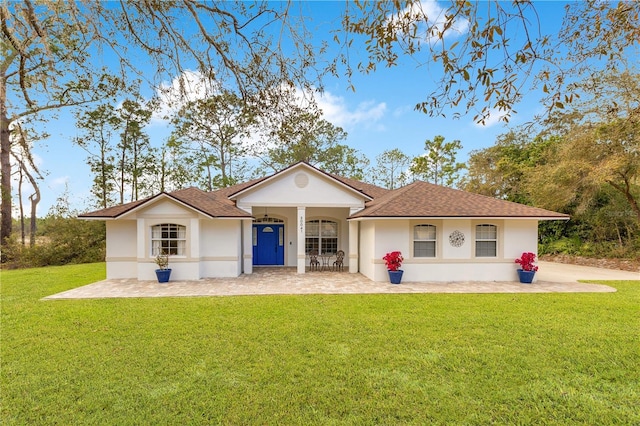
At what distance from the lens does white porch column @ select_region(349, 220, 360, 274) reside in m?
14.3

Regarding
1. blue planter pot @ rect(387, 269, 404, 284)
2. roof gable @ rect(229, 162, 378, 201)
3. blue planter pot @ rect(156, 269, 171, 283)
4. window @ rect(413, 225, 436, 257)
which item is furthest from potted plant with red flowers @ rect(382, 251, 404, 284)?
blue planter pot @ rect(156, 269, 171, 283)

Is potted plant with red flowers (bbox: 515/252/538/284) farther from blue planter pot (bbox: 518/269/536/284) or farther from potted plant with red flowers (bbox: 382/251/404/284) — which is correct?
potted plant with red flowers (bbox: 382/251/404/284)

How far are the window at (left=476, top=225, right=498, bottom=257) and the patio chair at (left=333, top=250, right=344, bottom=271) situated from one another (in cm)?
595

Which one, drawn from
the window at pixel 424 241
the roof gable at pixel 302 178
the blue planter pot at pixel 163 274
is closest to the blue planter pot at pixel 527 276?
the window at pixel 424 241

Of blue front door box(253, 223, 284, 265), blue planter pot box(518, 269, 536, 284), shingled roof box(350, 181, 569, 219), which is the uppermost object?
shingled roof box(350, 181, 569, 219)

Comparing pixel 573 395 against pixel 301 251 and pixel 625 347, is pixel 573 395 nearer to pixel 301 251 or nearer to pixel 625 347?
pixel 625 347

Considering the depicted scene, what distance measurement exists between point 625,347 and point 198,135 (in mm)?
27196

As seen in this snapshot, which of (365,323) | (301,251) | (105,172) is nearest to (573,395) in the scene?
(365,323)

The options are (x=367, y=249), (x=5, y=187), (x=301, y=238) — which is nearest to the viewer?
(x=367, y=249)

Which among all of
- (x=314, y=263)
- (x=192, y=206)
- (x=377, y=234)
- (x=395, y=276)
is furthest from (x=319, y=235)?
(x=192, y=206)

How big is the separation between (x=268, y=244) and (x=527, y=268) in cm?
1200

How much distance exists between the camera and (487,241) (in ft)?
40.6

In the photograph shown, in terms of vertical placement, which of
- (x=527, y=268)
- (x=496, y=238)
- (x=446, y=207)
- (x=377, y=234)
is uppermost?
(x=446, y=207)

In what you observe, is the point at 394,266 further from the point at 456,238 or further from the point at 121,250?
the point at 121,250
